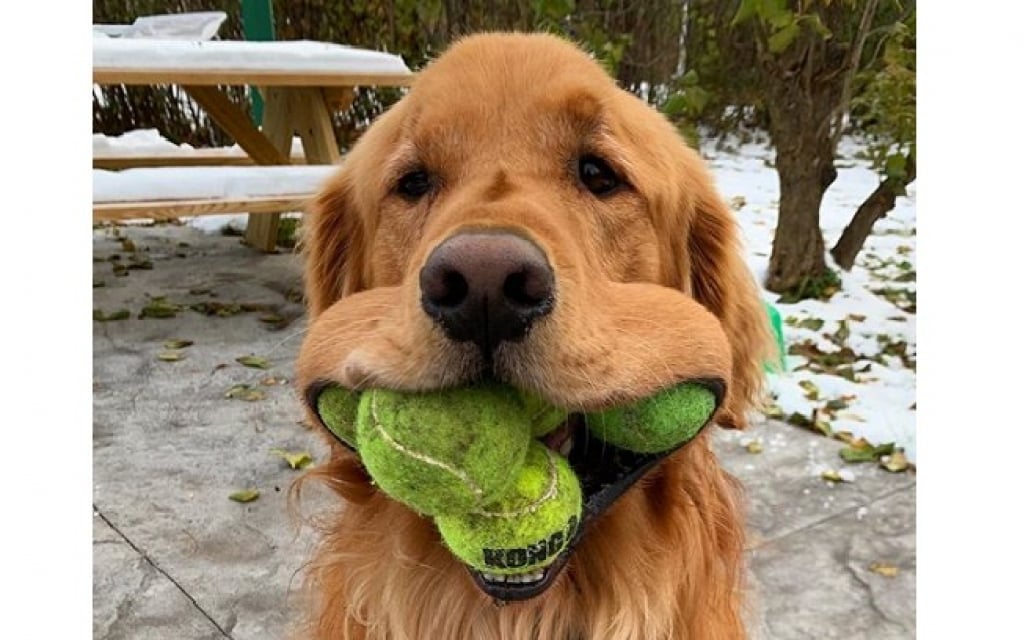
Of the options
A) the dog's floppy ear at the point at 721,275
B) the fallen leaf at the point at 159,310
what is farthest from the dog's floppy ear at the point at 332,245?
the fallen leaf at the point at 159,310

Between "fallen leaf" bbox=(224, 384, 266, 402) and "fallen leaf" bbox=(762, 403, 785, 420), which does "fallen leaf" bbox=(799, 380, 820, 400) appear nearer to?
"fallen leaf" bbox=(762, 403, 785, 420)

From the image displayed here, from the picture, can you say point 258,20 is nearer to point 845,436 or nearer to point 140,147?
point 140,147

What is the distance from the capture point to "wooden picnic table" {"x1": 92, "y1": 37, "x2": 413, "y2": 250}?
5242mm

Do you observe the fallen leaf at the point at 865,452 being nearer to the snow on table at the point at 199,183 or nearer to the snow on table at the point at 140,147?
the snow on table at the point at 199,183

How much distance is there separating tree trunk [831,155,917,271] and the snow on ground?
5.6 inches

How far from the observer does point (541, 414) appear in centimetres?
145

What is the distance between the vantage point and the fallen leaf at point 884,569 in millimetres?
3025

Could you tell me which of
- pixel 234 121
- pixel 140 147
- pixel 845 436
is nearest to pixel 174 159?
pixel 140 147

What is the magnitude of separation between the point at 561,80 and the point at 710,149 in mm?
9762

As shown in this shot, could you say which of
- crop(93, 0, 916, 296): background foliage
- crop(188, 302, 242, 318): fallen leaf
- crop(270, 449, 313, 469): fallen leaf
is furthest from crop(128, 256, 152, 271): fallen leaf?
crop(270, 449, 313, 469): fallen leaf

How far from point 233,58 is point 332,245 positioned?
11.9 feet

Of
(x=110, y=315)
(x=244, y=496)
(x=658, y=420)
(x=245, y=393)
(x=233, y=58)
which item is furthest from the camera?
(x=110, y=315)

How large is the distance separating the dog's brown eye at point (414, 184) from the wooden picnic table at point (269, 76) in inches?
151

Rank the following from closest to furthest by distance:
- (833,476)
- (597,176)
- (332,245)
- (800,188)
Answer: (597,176) → (332,245) → (833,476) → (800,188)
